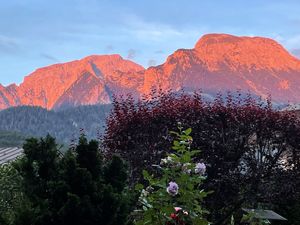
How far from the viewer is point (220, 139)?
15.5 meters

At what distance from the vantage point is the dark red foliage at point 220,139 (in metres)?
15.3

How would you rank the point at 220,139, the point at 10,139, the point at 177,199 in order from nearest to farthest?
the point at 177,199 → the point at 220,139 → the point at 10,139

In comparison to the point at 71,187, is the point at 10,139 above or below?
below

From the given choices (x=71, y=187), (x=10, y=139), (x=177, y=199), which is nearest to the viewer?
(x=177, y=199)

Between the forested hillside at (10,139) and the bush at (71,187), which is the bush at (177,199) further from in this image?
the forested hillside at (10,139)

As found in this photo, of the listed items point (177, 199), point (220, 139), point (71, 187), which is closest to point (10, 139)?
point (220, 139)

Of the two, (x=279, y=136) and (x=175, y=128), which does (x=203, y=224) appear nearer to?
(x=175, y=128)

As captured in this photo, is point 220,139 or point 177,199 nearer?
point 177,199

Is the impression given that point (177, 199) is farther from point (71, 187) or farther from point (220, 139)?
point (220, 139)

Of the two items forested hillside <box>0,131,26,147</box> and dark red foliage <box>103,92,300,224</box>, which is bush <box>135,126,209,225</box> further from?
forested hillside <box>0,131,26,147</box>

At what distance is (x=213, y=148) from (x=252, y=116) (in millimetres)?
1759

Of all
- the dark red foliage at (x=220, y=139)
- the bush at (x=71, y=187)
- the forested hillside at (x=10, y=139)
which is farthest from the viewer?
the forested hillside at (x=10, y=139)

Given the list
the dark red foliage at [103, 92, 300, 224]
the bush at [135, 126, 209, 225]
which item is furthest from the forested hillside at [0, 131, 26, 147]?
the bush at [135, 126, 209, 225]

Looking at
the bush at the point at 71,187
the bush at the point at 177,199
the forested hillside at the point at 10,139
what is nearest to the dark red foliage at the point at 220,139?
the bush at the point at 71,187
